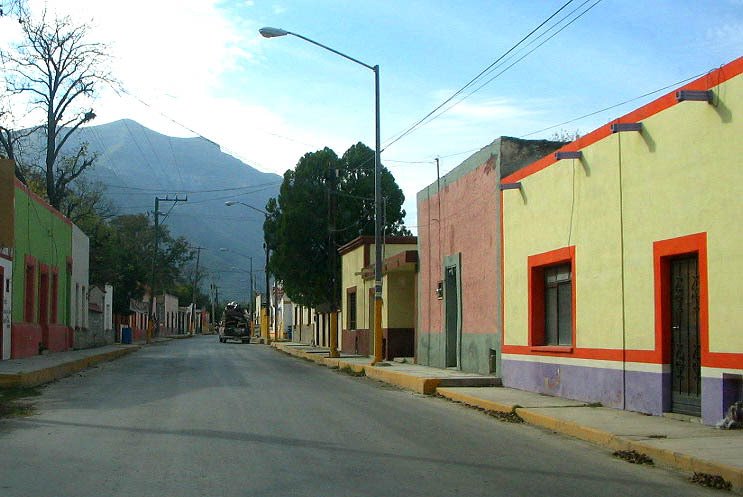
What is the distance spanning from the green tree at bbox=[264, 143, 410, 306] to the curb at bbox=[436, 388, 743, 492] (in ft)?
96.9

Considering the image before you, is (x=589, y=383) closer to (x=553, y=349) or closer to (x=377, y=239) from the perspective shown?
(x=553, y=349)

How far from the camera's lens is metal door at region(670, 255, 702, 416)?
1237 cm

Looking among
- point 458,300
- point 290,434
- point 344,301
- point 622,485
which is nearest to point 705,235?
point 622,485

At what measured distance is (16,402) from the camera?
15844mm

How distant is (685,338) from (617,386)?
1.98 metres

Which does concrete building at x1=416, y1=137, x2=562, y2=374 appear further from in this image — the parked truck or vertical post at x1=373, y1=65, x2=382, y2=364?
the parked truck

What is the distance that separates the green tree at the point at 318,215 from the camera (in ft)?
150

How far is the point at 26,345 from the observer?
29.2 meters

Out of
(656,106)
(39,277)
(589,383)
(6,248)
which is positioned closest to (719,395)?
(589,383)

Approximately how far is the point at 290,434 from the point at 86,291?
3680cm

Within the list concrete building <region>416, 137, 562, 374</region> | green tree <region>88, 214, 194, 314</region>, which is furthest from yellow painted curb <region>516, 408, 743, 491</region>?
green tree <region>88, 214, 194, 314</region>

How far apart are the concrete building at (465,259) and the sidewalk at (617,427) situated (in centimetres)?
212

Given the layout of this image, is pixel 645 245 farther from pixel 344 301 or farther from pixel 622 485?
pixel 344 301

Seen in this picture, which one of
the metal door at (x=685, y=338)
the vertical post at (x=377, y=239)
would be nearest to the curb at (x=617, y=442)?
the metal door at (x=685, y=338)
